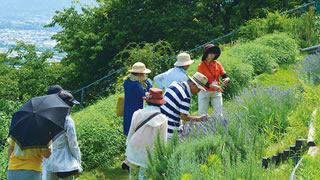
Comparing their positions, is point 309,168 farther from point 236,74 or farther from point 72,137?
point 236,74

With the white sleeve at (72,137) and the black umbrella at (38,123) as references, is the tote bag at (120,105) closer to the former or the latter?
the white sleeve at (72,137)

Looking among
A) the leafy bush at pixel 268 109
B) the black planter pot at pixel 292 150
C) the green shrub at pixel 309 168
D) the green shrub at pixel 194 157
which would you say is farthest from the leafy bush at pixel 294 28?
the green shrub at pixel 309 168

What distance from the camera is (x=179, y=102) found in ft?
17.0

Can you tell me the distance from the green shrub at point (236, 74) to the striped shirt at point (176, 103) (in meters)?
3.96

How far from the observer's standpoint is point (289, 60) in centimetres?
1159

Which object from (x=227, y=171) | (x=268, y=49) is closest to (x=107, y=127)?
(x=227, y=171)

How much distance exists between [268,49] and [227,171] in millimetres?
8425

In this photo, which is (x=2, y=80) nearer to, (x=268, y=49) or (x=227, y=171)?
(x=268, y=49)

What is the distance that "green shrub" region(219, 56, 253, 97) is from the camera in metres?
9.25

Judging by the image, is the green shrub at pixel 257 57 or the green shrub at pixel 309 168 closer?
the green shrub at pixel 309 168

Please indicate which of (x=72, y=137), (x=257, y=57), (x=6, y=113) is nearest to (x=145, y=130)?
(x=72, y=137)

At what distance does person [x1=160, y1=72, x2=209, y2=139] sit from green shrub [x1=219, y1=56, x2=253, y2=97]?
383 centimetres

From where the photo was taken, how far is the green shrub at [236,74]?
9.25m

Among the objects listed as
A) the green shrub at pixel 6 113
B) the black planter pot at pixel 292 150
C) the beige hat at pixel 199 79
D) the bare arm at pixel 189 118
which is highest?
the beige hat at pixel 199 79
